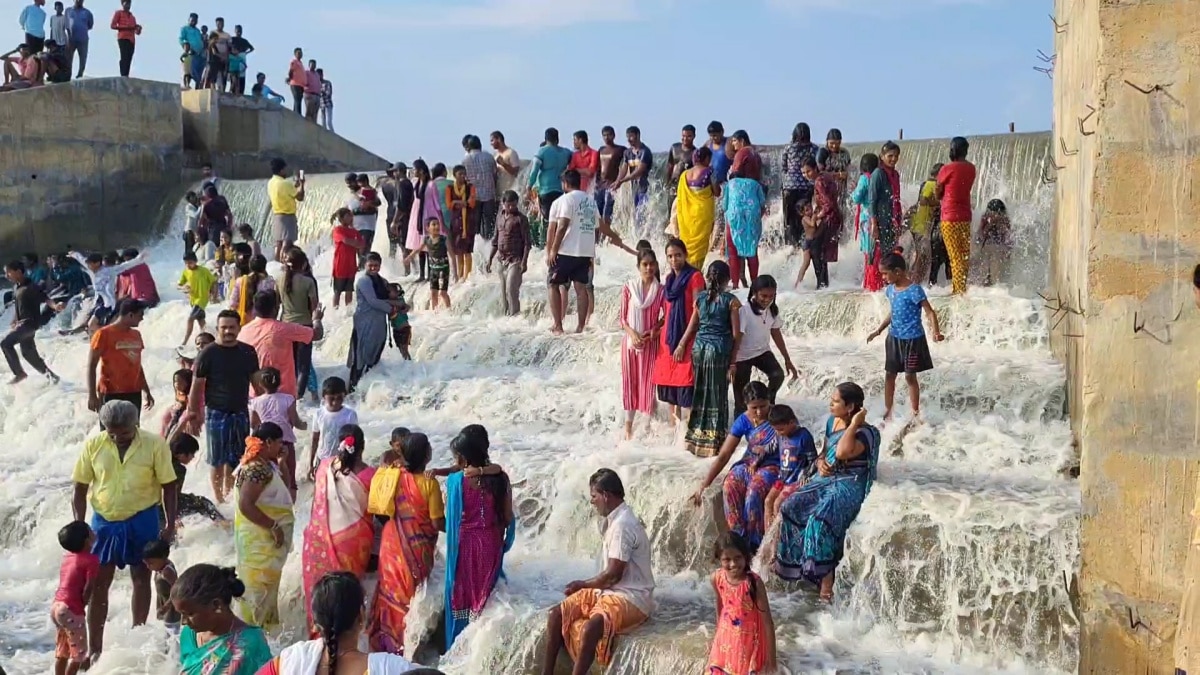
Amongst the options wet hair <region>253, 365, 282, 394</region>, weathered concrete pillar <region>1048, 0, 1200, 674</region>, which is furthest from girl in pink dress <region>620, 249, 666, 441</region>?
weathered concrete pillar <region>1048, 0, 1200, 674</region>

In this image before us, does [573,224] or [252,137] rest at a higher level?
[252,137]

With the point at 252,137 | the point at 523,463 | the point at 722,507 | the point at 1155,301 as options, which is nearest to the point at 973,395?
the point at 722,507

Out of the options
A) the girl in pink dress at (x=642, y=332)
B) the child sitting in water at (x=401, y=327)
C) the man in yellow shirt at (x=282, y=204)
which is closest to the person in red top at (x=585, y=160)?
the child sitting in water at (x=401, y=327)

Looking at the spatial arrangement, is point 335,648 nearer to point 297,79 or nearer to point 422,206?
point 422,206

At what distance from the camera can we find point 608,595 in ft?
20.6

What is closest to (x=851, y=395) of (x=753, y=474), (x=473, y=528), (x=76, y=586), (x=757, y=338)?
(x=753, y=474)

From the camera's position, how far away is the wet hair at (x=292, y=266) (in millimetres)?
10273

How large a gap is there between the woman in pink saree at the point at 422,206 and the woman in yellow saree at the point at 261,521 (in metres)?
7.22

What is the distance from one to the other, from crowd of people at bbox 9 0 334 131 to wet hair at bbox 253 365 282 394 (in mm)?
13977

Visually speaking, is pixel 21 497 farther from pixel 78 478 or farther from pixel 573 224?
pixel 573 224

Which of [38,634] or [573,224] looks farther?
[573,224]

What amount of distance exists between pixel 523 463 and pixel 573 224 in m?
2.86

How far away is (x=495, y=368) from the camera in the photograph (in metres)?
11.7

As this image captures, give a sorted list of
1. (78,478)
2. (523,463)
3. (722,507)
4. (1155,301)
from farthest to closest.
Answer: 1. (523,463)
2. (722,507)
3. (78,478)
4. (1155,301)
